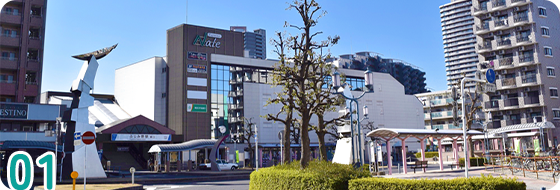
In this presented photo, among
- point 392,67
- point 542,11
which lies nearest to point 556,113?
point 542,11

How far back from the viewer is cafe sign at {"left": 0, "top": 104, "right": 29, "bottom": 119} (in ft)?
153

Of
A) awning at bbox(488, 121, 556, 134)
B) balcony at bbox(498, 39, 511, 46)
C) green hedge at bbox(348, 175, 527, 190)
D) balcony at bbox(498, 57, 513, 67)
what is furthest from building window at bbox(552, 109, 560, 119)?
green hedge at bbox(348, 175, 527, 190)

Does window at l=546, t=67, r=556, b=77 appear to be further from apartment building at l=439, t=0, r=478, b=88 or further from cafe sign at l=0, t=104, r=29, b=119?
apartment building at l=439, t=0, r=478, b=88

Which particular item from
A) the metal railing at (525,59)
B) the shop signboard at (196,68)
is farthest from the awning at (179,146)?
the metal railing at (525,59)

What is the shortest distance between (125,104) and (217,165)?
33707mm

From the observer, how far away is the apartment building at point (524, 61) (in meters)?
52.0

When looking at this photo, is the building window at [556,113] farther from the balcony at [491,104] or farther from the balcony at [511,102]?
the balcony at [491,104]

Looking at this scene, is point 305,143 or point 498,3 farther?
point 498,3

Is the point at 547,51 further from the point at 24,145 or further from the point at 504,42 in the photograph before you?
the point at 24,145

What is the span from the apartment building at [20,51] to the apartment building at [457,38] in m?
131

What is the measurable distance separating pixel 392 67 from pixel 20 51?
102 metres

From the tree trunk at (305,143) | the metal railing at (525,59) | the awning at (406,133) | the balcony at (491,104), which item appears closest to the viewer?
the tree trunk at (305,143)

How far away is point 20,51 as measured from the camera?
50969mm

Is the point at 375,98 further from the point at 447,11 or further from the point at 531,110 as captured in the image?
the point at 447,11
